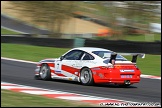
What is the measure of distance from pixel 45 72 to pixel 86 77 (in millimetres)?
2038

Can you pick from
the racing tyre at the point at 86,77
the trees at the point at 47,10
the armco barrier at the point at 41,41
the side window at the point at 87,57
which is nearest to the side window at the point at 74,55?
the side window at the point at 87,57

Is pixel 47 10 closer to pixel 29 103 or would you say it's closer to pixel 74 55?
pixel 74 55

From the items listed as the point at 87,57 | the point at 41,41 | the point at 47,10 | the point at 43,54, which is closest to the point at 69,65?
the point at 87,57

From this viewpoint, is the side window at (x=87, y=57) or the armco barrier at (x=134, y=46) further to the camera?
the armco barrier at (x=134, y=46)

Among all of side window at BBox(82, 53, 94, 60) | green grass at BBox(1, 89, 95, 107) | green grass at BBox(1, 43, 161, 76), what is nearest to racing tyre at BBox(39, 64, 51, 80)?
side window at BBox(82, 53, 94, 60)

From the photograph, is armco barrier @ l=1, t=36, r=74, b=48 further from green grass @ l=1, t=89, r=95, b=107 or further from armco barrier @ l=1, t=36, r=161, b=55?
green grass @ l=1, t=89, r=95, b=107

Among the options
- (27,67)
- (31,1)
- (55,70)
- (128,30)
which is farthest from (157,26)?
(55,70)

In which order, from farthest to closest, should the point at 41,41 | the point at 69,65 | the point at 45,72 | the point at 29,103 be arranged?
the point at 41,41, the point at 45,72, the point at 69,65, the point at 29,103

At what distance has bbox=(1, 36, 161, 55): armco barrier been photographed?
21375 millimetres

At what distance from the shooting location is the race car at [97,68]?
491 inches

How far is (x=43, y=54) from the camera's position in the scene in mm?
23938

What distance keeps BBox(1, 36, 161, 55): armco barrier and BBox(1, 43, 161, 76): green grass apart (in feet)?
1.09

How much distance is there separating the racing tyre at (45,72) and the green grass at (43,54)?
494 cm

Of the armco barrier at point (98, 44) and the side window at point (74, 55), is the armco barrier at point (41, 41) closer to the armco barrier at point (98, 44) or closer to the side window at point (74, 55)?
the armco barrier at point (98, 44)
